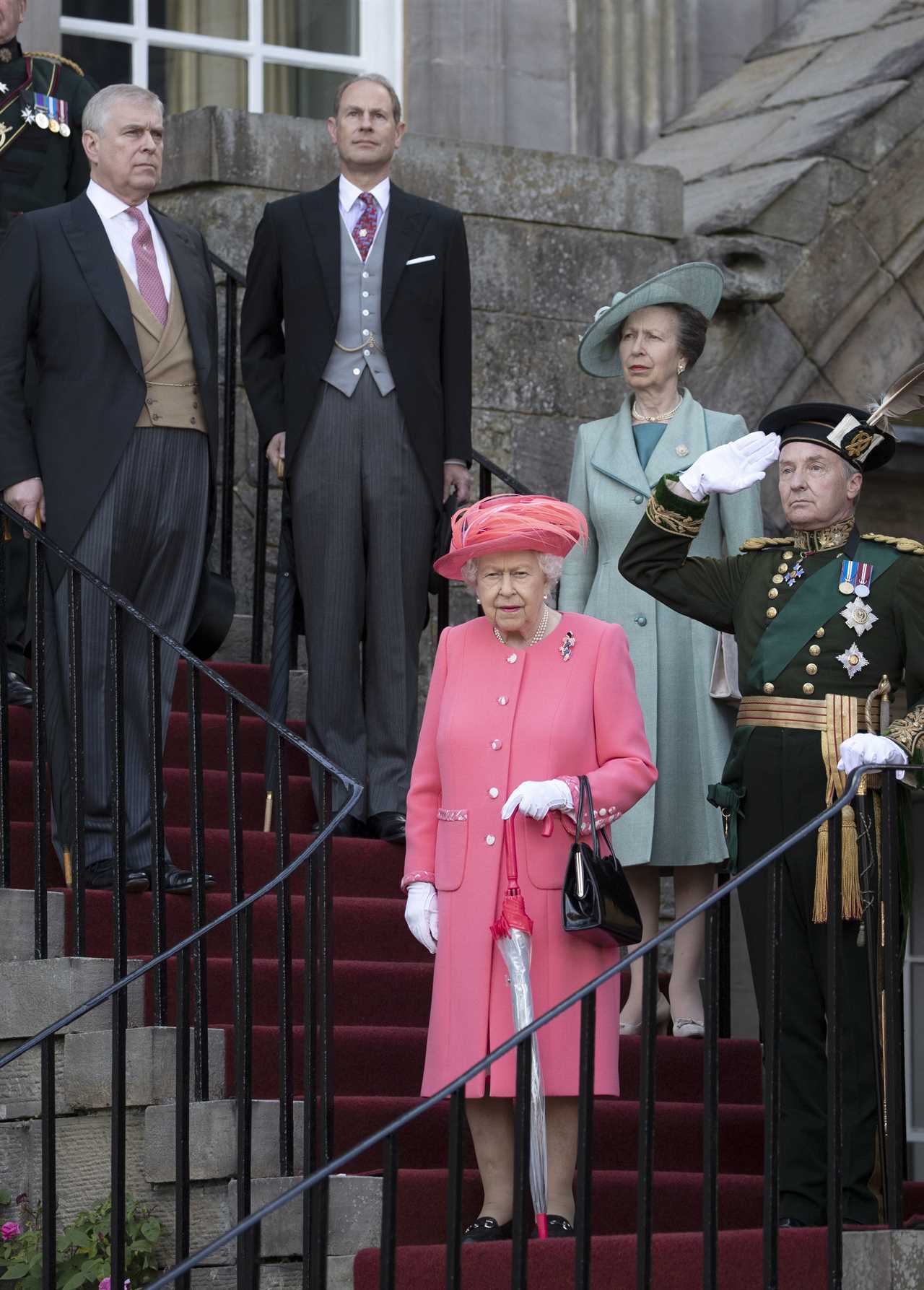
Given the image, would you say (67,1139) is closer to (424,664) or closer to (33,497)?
(33,497)

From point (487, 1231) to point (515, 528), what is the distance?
1.36 metres

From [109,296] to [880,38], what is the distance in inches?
164

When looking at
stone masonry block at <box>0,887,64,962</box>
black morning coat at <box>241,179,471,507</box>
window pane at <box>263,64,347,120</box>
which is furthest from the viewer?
window pane at <box>263,64,347,120</box>

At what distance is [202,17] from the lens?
9.77 meters

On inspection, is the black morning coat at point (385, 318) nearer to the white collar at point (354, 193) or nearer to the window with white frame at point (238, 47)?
the white collar at point (354, 193)

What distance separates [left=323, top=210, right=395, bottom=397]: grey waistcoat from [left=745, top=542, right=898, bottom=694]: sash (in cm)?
166

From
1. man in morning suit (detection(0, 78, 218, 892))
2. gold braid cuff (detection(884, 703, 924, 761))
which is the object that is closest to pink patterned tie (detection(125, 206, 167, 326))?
man in morning suit (detection(0, 78, 218, 892))

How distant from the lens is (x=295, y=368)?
686 cm

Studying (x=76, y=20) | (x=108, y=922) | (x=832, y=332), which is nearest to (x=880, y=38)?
(x=832, y=332)

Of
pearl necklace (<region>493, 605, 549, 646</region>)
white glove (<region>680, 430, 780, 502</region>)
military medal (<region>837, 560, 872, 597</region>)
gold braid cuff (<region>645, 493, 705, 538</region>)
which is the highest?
white glove (<region>680, 430, 780, 502</region>)

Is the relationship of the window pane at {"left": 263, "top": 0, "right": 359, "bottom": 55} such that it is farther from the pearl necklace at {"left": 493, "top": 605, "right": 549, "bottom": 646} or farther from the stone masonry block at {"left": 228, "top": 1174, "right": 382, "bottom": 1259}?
the stone masonry block at {"left": 228, "top": 1174, "right": 382, "bottom": 1259}

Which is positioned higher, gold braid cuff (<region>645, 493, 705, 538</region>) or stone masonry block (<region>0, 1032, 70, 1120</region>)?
gold braid cuff (<region>645, 493, 705, 538</region>)

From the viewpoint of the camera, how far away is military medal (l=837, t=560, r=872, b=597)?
18.1ft

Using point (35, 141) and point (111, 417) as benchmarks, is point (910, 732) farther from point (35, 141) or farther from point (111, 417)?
point (35, 141)
